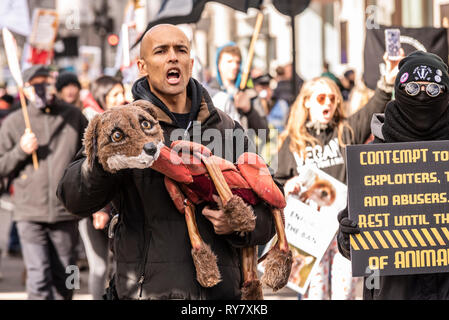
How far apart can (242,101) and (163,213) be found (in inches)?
210

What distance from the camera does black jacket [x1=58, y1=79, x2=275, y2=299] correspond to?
14.7ft

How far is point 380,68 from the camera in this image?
9016 mm

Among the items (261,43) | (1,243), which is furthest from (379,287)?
(261,43)

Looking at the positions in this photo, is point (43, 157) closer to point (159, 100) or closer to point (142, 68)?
point (142, 68)

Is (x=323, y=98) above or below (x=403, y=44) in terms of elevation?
below

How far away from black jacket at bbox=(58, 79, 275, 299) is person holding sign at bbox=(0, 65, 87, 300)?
403 centimetres

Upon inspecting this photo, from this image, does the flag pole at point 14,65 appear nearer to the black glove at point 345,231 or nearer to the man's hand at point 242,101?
the man's hand at point 242,101

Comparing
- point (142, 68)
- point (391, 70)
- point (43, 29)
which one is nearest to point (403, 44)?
point (391, 70)

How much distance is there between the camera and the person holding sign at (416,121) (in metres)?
4.98

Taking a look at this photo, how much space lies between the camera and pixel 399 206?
501 centimetres

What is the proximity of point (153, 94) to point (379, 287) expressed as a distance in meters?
1.51

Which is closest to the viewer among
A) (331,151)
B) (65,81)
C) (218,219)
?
(218,219)

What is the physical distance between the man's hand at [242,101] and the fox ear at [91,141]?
5.47 meters

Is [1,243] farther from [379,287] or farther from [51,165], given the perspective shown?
[379,287]
